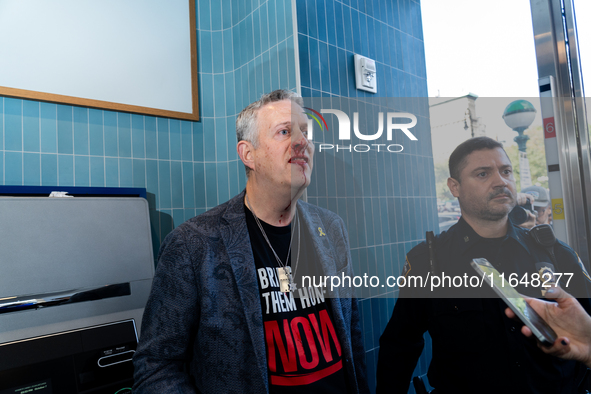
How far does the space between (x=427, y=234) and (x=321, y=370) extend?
1.96 ft

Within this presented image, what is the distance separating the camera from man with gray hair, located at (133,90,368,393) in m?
1.08

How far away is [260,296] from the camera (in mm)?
1178

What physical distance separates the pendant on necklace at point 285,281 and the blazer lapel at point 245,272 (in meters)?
0.10

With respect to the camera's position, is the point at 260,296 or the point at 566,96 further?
the point at 260,296

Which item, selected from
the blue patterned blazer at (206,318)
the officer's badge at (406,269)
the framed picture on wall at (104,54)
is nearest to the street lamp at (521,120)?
the officer's badge at (406,269)

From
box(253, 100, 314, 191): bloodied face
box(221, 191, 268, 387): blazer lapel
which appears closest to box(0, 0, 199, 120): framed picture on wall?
box(253, 100, 314, 191): bloodied face

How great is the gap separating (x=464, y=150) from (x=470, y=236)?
19 centimetres

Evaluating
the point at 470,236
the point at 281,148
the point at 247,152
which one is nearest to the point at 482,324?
the point at 470,236

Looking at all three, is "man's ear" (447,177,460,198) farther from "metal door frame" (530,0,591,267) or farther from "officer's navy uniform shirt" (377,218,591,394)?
"metal door frame" (530,0,591,267)

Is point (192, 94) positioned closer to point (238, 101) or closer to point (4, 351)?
point (238, 101)

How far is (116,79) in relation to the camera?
1788 millimetres

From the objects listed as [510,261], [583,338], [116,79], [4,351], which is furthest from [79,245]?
[583,338]

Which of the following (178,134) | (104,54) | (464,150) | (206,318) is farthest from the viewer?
(178,134)

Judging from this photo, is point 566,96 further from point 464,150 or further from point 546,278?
point 546,278
